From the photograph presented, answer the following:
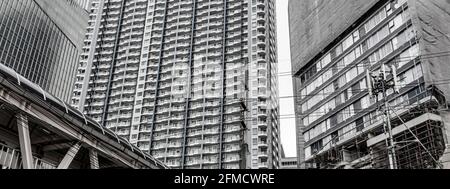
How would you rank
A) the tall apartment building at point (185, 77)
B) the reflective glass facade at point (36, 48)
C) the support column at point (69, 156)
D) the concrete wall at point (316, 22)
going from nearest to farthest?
the support column at point (69, 156)
the concrete wall at point (316, 22)
the reflective glass facade at point (36, 48)
the tall apartment building at point (185, 77)

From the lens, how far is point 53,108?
20.0 metres

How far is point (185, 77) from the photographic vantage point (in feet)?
345

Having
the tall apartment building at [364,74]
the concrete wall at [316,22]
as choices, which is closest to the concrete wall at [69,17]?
the concrete wall at [316,22]

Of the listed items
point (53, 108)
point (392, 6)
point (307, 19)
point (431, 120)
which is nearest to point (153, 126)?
point (307, 19)

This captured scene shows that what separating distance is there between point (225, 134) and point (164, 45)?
3278cm

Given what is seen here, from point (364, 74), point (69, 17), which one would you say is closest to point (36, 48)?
point (69, 17)

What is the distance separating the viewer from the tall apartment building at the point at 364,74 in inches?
1465

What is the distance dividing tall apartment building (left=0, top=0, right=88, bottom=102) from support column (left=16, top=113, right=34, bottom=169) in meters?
69.0

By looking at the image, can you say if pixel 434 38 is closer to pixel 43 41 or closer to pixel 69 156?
pixel 69 156

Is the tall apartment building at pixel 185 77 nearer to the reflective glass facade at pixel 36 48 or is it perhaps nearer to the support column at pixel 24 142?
the reflective glass facade at pixel 36 48

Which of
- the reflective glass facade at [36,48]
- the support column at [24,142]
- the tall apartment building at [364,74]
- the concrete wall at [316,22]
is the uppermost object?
the reflective glass facade at [36,48]

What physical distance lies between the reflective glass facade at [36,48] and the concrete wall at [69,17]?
2752 mm

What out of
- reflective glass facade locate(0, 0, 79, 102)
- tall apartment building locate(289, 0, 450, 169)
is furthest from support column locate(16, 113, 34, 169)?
reflective glass facade locate(0, 0, 79, 102)
